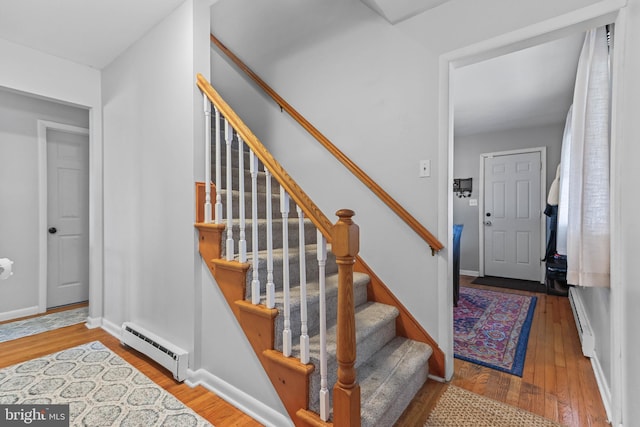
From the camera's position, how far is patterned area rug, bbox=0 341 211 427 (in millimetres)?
1521

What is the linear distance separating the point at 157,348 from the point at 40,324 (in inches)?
66.6

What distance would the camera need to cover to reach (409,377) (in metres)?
1.60

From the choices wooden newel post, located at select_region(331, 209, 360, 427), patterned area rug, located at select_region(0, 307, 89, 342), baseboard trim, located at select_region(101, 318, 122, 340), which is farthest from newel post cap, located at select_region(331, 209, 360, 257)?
patterned area rug, located at select_region(0, 307, 89, 342)

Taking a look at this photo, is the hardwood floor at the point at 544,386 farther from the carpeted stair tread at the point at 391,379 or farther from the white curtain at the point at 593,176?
the white curtain at the point at 593,176

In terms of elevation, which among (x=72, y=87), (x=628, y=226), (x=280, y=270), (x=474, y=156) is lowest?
(x=280, y=270)

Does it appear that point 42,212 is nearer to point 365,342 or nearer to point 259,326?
point 259,326

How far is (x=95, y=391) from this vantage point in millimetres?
1731

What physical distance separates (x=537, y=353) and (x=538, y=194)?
3168 mm

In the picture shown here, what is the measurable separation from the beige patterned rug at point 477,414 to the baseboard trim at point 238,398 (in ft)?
2.48

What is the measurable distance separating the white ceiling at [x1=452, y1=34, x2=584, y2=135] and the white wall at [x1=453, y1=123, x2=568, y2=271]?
214mm

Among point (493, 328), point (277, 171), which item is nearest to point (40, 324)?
point (277, 171)

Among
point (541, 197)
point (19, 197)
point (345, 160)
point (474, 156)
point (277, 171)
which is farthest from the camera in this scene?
point (474, 156)

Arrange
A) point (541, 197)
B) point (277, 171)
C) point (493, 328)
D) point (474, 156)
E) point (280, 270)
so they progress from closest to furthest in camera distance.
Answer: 1. point (277, 171)
2. point (280, 270)
3. point (493, 328)
4. point (541, 197)
5. point (474, 156)

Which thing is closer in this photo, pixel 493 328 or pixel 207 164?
pixel 207 164
